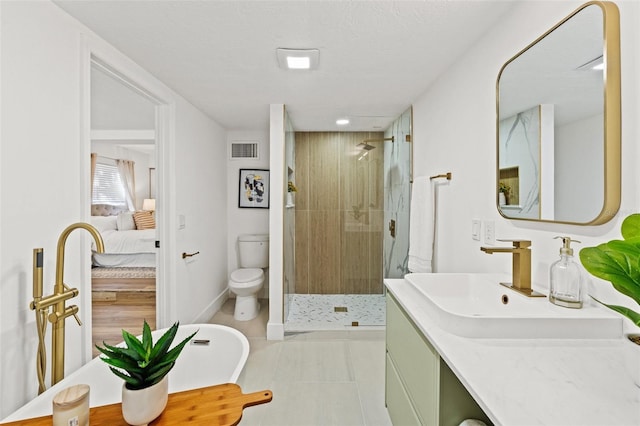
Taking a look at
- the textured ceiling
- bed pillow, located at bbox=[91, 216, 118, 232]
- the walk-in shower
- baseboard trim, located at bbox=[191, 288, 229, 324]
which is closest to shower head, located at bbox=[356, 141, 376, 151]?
the walk-in shower

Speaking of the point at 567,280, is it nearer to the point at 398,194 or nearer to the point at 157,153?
the point at 398,194

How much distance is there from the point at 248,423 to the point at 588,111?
7.17 ft

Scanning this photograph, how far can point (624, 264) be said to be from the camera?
68 cm

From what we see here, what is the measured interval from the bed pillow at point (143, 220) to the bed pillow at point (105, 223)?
0.30 m

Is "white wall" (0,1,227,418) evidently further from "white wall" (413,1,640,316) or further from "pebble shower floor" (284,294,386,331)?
"white wall" (413,1,640,316)

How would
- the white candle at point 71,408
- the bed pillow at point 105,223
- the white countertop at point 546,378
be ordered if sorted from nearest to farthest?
1. the white countertop at point 546,378
2. the white candle at point 71,408
3. the bed pillow at point 105,223

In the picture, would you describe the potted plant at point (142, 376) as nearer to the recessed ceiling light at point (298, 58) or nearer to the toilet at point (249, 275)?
the recessed ceiling light at point (298, 58)

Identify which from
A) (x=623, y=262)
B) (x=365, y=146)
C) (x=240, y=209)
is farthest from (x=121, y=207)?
(x=623, y=262)

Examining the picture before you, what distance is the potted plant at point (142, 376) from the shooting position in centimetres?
91

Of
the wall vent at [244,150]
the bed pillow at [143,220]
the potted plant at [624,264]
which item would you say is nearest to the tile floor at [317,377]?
the potted plant at [624,264]

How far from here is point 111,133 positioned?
3873 millimetres

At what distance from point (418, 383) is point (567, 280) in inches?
25.7

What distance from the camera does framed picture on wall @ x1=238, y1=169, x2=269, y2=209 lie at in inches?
156

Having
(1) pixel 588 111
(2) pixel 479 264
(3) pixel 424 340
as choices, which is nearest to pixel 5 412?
(3) pixel 424 340
